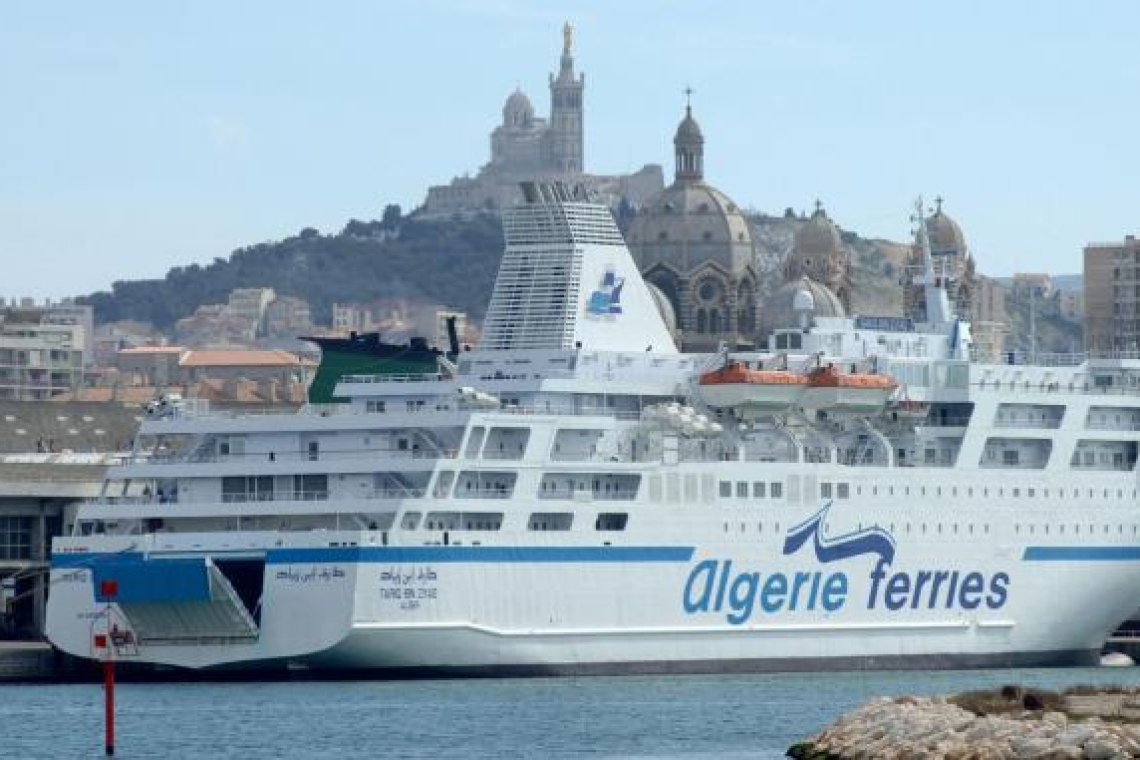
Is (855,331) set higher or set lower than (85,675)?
higher

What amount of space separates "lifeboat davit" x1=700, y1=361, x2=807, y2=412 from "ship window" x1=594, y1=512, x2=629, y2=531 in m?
4.06

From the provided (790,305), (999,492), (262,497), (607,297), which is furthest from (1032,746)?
(790,305)

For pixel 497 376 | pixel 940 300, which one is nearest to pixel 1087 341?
pixel 940 300

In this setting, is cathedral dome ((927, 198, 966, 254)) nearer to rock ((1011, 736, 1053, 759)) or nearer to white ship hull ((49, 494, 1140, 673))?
white ship hull ((49, 494, 1140, 673))

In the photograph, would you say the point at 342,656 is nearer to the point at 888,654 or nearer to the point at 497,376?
the point at 497,376

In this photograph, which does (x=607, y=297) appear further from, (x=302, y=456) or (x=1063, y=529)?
(x=1063, y=529)

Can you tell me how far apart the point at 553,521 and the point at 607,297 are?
20.8 ft

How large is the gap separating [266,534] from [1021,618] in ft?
50.4

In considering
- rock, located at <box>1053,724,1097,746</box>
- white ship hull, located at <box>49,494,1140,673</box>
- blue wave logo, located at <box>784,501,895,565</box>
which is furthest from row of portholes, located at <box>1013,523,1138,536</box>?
rock, located at <box>1053,724,1097,746</box>

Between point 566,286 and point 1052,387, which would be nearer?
point 566,286

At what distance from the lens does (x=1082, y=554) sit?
65.7 meters

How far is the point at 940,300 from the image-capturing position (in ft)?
229

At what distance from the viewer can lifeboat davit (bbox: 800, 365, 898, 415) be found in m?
63.3

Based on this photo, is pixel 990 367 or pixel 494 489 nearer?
pixel 494 489
